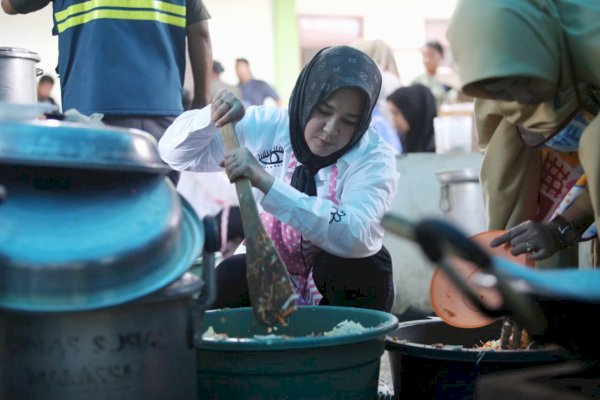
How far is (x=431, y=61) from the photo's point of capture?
901cm

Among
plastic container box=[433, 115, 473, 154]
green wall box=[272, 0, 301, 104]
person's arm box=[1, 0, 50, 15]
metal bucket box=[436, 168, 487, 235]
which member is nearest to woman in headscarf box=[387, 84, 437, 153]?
plastic container box=[433, 115, 473, 154]

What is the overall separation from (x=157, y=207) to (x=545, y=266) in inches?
62.5

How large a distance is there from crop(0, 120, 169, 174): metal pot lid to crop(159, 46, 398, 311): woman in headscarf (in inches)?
45.9

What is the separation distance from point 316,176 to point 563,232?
0.83 meters

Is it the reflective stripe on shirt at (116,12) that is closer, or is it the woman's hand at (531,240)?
the woman's hand at (531,240)

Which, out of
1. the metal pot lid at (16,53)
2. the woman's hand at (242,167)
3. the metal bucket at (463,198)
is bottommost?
the metal bucket at (463,198)

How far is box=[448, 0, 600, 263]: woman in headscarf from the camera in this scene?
230 centimetres

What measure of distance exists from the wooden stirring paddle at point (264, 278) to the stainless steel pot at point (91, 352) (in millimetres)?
580

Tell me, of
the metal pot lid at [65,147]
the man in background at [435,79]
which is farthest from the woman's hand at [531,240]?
the man in background at [435,79]

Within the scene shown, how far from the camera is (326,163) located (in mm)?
3002

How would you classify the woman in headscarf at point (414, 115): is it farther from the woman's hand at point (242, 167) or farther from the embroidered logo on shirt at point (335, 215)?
the woman's hand at point (242, 167)

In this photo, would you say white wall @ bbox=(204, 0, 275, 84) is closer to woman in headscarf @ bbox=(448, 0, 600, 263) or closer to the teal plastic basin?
woman in headscarf @ bbox=(448, 0, 600, 263)

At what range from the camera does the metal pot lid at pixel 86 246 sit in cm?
160

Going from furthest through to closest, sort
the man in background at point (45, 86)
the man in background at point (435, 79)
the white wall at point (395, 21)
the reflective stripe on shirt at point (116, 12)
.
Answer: the white wall at point (395, 21), the man in background at point (45, 86), the man in background at point (435, 79), the reflective stripe on shirt at point (116, 12)
